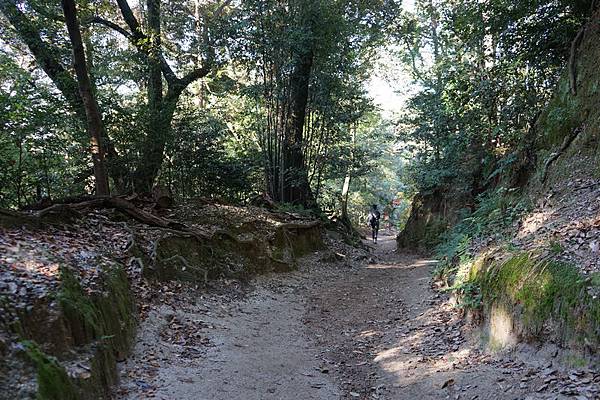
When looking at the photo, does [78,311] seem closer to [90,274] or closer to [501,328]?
[90,274]

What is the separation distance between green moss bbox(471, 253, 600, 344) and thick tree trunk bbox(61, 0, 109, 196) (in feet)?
24.7

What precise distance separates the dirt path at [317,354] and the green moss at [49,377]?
836 millimetres

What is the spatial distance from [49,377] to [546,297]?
15.0 feet

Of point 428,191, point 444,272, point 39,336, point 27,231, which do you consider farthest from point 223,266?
point 428,191

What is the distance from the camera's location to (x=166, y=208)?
1023 cm

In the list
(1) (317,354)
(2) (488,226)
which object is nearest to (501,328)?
(1) (317,354)

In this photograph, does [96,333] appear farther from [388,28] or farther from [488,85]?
[388,28]

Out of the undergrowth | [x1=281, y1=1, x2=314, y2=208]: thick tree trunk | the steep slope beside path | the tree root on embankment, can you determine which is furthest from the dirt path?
[x1=281, y1=1, x2=314, y2=208]: thick tree trunk

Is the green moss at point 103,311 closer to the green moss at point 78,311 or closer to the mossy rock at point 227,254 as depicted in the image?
the green moss at point 78,311

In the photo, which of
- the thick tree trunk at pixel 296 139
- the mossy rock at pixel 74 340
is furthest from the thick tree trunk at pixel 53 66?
the mossy rock at pixel 74 340

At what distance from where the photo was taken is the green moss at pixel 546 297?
3.80 metres

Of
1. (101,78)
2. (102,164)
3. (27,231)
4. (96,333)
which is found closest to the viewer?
(96,333)

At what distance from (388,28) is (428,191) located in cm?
700

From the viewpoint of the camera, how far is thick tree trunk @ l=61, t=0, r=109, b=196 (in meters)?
8.00
